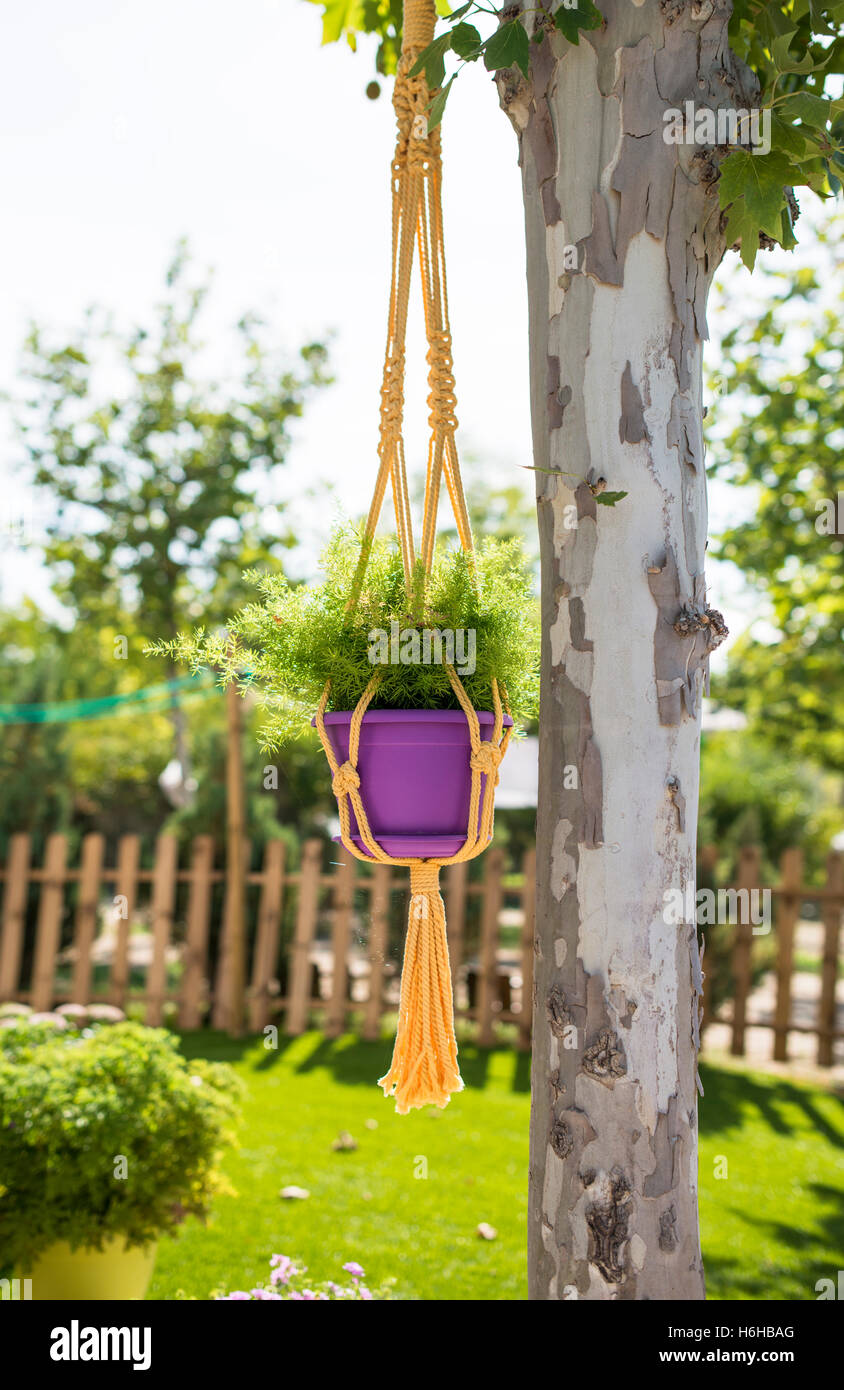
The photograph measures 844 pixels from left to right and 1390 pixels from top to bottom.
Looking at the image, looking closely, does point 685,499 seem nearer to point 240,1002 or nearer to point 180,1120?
point 180,1120

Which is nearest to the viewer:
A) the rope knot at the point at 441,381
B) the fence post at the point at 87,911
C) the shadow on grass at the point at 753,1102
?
the rope knot at the point at 441,381

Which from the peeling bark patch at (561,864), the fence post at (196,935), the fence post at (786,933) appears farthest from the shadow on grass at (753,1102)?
the peeling bark patch at (561,864)

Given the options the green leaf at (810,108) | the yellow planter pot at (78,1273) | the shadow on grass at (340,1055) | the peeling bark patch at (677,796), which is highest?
the green leaf at (810,108)

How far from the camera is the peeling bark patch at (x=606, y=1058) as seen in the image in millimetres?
1594

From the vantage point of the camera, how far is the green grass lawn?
3502 millimetres

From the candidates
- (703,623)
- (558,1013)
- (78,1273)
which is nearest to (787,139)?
(703,623)

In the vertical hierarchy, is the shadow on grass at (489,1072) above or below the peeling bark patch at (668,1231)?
below

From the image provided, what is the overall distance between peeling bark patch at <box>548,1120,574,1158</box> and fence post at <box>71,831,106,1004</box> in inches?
231

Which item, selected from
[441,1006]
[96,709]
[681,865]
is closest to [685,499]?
[681,865]

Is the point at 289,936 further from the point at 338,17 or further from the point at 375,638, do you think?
the point at 375,638

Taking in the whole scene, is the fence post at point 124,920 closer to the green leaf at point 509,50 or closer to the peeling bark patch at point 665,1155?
the peeling bark patch at point 665,1155

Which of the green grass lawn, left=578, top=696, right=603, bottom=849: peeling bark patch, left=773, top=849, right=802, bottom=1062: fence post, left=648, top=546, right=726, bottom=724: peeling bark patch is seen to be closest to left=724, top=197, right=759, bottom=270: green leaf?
left=648, top=546, right=726, bottom=724: peeling bark patch

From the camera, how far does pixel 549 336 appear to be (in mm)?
1769

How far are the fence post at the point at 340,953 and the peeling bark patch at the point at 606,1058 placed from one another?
538 centimetres
